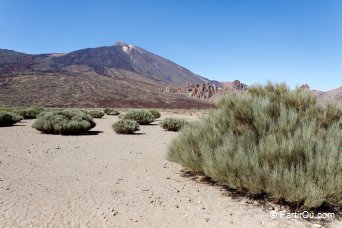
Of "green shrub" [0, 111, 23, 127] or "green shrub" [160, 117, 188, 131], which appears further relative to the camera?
"green shrub" [160, 117, 188, 131]

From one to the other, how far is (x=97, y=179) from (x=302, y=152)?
393cm

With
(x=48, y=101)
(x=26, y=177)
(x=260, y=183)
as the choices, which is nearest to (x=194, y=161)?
(x=260, y=183)

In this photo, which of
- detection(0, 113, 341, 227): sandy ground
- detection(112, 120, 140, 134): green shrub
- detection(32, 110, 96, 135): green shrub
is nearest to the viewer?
detection(0, 113, 341, 227): sandy ground

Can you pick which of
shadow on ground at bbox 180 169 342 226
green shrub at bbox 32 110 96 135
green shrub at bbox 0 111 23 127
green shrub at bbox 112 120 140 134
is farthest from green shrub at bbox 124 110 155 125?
shadow on ground at bbox 180 169 342 226

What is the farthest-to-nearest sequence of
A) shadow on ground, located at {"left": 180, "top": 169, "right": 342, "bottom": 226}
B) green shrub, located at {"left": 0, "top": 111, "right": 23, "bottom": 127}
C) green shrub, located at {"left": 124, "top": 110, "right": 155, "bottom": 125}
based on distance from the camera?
1. green shrub, located at {"left": 124, "top": 110, "right": 155, "bottom": 125}
2. green shrub, located at {"left": 0, "top": 111, "right": 23, "bottom": 127}
3. shadow on ground, located at {"left": 180, "top": 169, "right": 342, "bottom": 226}

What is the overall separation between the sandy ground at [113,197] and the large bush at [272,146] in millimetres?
390

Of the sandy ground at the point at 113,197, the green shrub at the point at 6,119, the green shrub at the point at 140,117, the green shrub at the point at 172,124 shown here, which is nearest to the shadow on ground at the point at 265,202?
the sandy ground at the point at 113,197

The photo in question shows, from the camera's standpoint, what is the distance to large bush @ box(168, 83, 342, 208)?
4258 millimetres

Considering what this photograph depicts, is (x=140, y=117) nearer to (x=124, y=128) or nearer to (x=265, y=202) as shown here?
(x=124, y=128)

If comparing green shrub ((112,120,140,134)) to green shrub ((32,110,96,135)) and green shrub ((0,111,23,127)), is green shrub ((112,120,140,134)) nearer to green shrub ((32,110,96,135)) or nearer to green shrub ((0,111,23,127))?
green shrub ((32,110,96,135))

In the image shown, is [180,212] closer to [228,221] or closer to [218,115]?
[228,221]

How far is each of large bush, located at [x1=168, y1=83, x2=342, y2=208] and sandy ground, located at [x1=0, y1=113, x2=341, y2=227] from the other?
39 centimetres

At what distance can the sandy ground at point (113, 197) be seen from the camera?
13.1 ft

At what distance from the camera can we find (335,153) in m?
4.48
